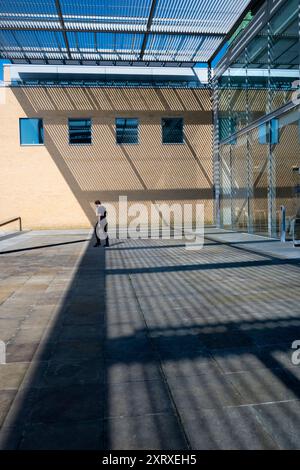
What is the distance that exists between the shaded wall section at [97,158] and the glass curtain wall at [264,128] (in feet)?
9.09

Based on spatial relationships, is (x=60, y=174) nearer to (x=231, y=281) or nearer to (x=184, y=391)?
(x=231, y=281)

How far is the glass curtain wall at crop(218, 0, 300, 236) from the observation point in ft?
45.8

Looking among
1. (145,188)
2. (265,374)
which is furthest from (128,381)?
(145,188)

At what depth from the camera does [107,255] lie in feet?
41.0

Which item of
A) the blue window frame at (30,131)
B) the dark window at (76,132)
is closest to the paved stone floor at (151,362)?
the dark window at (76,132)

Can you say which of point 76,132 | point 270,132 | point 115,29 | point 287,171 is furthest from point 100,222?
point 76,132

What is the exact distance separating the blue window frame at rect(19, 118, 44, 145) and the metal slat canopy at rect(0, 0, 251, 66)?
3.04 meters

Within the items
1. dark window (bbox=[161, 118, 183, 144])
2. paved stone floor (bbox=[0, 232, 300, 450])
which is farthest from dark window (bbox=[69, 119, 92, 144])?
paved stone floor (bbox=[0, 232, 300, 450])

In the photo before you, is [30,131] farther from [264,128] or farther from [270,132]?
[270,132]

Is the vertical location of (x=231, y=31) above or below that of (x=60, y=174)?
above
